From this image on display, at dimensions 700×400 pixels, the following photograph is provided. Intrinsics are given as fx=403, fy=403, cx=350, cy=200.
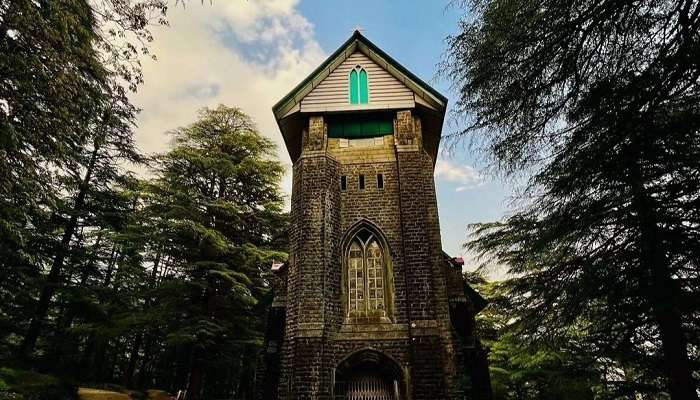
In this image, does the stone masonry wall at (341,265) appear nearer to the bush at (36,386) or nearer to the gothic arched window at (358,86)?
the gothic arched window at (358,86)

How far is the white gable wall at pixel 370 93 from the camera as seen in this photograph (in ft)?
43.8

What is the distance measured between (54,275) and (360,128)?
16.9 metres

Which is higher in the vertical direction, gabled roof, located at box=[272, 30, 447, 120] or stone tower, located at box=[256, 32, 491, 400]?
gabled roof, located at box=[272, 30, 447, 120]

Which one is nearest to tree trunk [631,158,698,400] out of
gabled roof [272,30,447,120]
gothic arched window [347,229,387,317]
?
gothic arched window [347,229,387,317]

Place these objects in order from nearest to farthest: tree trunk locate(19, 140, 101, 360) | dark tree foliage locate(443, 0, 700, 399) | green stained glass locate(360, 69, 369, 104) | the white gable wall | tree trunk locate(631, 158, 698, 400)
Result: dark tree foliage locate(443, 0, 700, 399) → tree trunk locate(631, 158, 698, 400) → the white gable wall → green stained glass locate(360, 69, 369, 104) → tree trunk locate(19, 140, 101, 360)

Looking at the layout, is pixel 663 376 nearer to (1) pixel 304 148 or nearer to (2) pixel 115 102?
(1) pixel 304 148

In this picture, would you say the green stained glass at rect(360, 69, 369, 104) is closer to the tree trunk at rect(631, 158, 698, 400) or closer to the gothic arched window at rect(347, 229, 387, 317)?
the gothic arched window at rect(347, 229, 387, 317)

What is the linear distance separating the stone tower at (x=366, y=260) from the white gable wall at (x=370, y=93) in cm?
4

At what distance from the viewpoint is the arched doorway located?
10.0 meters

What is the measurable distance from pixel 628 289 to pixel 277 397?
859cm

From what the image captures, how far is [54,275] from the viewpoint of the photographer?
19484 mm

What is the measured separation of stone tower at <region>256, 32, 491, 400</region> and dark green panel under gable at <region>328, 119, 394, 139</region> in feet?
0.11

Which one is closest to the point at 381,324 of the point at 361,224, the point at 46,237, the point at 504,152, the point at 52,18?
the point at 361,224

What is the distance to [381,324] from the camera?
417 inches
